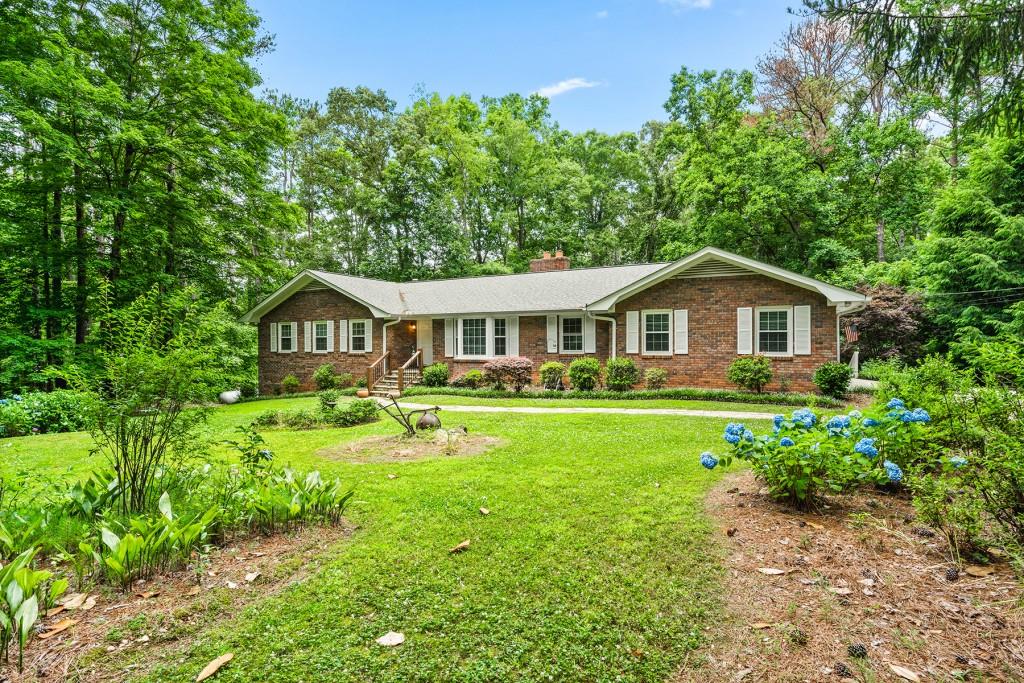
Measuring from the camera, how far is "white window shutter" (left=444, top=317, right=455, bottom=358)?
62.0ft

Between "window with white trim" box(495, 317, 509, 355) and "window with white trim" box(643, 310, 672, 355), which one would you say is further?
"window with white trim" box(495, 317, 509, 355)

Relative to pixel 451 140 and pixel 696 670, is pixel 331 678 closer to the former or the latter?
pixel 696 670

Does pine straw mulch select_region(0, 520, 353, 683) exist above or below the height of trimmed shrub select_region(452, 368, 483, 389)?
below

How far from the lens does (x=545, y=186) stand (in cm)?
3112

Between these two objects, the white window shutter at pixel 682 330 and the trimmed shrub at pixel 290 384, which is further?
Result: the trimmed shrub at pixel 290 384

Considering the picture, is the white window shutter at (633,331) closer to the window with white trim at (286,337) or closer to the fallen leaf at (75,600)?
the window with white trim at (286,337)

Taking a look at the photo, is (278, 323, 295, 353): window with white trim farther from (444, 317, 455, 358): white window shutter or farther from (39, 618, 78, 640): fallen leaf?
(39, 618, 78, 640): fallen leaf

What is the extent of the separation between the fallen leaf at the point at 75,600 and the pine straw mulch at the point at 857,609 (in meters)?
3.53

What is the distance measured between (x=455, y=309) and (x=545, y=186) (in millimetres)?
15879

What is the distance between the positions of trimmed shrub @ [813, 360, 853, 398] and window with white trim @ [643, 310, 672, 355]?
4231 millimetres

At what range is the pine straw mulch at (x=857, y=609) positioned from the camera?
2299 millimetres

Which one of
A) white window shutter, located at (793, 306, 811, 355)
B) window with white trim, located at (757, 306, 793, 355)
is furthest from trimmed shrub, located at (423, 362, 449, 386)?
white window shutter, located at (793, 306, 811, 355)

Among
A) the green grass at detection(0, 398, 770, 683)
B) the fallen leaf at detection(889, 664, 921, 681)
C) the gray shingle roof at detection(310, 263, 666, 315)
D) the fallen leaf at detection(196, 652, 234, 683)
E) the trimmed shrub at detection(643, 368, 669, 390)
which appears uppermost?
the gray shingle roof at detection(310, 263, 666, 315)

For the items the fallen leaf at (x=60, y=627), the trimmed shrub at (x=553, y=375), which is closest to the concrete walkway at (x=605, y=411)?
the trimmed shrub at (x=553, y=375)
